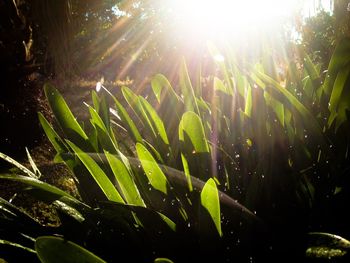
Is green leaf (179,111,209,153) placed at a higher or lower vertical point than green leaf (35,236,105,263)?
higher

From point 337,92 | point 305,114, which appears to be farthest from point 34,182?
point 337,92

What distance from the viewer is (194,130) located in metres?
0.71

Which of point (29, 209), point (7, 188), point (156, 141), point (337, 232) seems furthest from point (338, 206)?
point (7, 188)

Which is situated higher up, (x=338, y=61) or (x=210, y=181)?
(x=338, y=61)

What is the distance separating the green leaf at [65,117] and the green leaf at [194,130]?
9.2 inches

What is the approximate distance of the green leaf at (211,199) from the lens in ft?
1.80

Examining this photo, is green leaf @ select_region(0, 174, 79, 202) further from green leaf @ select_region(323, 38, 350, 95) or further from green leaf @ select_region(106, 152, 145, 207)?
green leaf @ select_region(323, 38, 350, 95)

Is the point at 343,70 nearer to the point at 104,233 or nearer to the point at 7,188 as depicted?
the point at 104,233

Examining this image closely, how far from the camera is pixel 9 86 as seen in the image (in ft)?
12.4

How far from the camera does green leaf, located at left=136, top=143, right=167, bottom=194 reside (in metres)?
0.66

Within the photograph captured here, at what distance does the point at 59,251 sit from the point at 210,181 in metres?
0.24

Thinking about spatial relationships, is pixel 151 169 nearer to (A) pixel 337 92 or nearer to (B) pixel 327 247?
(B) pixel 327 247

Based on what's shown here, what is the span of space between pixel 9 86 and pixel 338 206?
373cm

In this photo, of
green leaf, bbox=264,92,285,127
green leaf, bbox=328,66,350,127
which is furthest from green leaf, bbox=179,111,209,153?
green leaf, bbox=328,66,350,127
